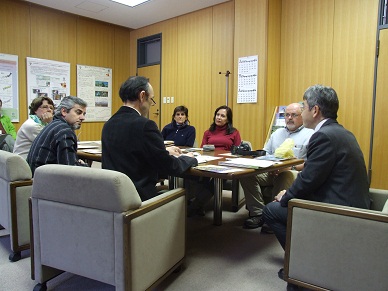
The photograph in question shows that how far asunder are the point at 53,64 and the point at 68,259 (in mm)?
5013

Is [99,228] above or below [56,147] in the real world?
below

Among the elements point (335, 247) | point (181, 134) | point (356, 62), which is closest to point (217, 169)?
point (335, 247)

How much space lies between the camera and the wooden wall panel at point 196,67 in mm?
5434

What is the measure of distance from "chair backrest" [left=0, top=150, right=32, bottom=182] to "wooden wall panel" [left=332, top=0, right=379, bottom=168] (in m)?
3.60

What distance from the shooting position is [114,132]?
5.76 ft

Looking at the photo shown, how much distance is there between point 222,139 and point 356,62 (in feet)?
6.50

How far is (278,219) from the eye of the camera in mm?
1850

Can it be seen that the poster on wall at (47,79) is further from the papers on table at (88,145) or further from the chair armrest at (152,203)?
the chair armrest at (152,203)

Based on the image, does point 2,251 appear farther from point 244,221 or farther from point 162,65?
point 162,65

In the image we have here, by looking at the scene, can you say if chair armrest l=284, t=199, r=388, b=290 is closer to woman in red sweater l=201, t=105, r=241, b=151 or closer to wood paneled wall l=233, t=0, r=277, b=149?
woman in red sweater l=201, t=105, r=241, b=151

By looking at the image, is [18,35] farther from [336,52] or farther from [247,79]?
[336,52]

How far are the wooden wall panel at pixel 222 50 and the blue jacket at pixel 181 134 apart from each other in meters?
1.38

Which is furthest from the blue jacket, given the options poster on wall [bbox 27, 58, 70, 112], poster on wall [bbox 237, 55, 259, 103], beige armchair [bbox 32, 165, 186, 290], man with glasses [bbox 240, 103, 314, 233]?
poster on wall [bbox 27, 58, 70, 112]

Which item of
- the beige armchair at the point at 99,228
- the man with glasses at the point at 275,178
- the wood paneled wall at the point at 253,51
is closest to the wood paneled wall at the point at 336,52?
the wood paneled wall at the point at 253,51
